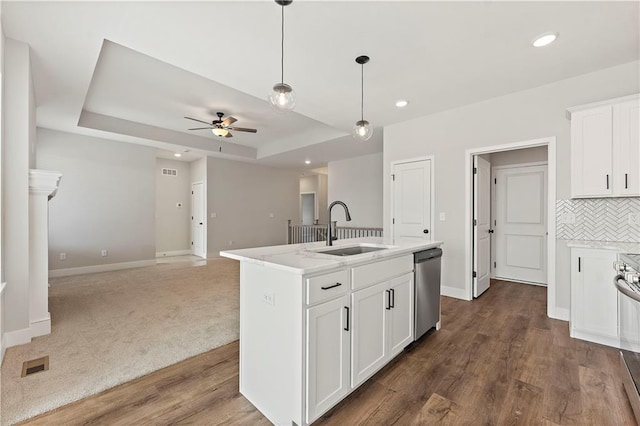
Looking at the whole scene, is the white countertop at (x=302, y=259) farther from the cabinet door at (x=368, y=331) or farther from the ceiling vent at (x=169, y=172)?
the ceiling vent at (x=169, y=172)

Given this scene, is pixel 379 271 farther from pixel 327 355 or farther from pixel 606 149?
pixel 606 149

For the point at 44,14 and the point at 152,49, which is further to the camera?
the point at 152,49

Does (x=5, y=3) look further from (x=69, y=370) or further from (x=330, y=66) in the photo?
(x=69, y=370)

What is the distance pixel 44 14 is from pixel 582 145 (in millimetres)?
5058

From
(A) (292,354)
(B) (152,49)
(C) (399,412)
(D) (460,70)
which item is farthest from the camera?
(D) (460,70)

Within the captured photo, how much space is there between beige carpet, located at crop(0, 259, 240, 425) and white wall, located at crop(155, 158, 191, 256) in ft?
9.97

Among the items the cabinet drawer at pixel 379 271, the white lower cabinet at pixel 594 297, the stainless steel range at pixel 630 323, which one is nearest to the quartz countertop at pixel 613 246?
the white lower cabinet at pixel 594 297

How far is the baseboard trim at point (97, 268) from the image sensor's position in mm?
5336

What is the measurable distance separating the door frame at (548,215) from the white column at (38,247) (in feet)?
16.1

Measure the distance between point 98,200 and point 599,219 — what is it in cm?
802

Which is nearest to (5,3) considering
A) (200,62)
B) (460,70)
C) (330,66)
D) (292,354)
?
(200,62)

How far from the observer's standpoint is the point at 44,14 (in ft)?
7.45

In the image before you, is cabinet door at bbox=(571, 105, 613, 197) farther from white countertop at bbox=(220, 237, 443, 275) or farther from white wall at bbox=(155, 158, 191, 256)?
white wall at bbox=(155, 158, 191, 256)

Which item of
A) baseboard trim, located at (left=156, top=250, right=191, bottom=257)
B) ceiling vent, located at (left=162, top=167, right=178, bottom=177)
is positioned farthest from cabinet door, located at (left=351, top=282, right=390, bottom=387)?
ceiling vent, located at (left=162, top=167, right=178, bottom=177)
